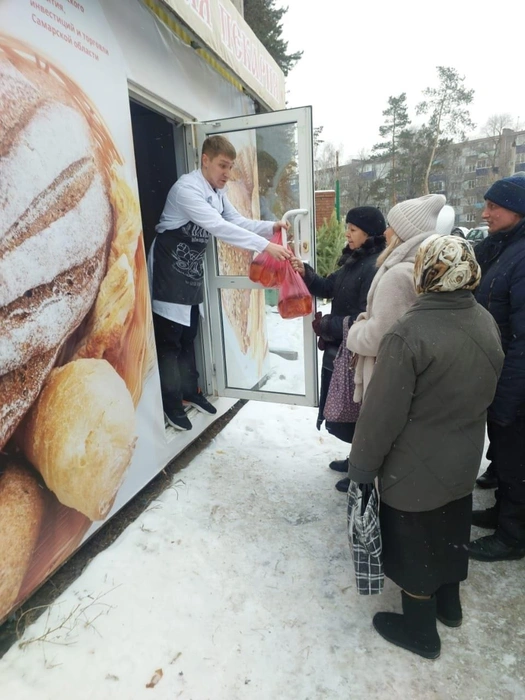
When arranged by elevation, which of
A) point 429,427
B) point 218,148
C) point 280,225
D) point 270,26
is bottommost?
point 429,427

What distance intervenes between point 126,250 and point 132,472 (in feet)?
4.49

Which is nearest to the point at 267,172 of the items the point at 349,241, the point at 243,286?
the point at 243,286

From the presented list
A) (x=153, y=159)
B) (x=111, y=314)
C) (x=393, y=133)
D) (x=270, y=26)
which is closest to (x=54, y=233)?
(x=111, y=314)

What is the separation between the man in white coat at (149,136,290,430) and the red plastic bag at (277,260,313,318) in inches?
5.7

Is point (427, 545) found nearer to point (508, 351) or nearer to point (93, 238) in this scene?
point (508, 351)

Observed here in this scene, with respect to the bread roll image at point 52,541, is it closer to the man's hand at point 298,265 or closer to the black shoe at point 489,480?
the man's hand at point 298,265

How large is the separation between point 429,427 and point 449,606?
3.12ft

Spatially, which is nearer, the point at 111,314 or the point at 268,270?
the point at 111,314

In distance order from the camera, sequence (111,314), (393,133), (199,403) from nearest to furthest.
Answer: (111,314)
(199,403)
(393,133)

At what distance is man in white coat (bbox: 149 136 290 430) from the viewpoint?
9.87 feet

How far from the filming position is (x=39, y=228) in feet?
6.48

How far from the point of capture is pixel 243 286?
3566mm

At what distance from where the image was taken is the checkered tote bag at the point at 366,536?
1.84 m

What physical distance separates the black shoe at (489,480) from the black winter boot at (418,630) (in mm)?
1463
